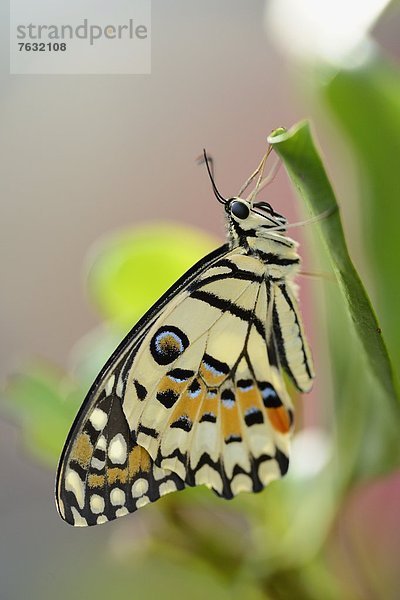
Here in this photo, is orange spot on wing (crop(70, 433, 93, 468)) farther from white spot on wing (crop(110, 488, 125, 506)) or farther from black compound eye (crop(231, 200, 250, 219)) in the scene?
black compound eye (crop(231, 200, 250, 219))

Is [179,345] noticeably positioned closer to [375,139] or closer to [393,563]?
[375,139]

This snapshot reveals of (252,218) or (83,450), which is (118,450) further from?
(252,218)

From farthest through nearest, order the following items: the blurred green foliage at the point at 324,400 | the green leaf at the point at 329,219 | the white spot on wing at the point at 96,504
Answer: the white spot on wing at the point at 96,504 < the blurred green foliage at the point at 324,400 < the green leaf at the point at 329,219

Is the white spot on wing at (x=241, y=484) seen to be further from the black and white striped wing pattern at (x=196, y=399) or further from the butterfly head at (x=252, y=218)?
the butterfly head at (x=252, y=218)

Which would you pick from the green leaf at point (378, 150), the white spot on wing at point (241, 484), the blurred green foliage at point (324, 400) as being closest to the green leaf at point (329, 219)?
the blurred green foliage at point (324, 400)

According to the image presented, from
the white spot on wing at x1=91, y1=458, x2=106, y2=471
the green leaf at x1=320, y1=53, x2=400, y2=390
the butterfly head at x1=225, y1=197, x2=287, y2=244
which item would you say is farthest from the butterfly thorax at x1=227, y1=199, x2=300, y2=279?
the white spot on wing at x1=91, y1=458, x2=106, y2=471

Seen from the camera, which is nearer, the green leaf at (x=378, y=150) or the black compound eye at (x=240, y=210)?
the green leaf at (x=378, y=150)
